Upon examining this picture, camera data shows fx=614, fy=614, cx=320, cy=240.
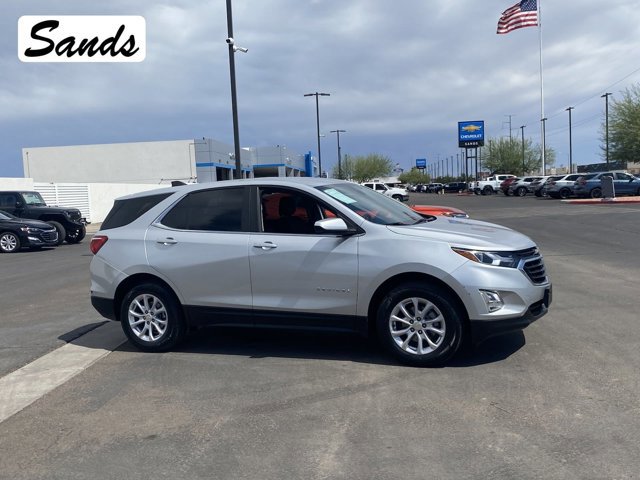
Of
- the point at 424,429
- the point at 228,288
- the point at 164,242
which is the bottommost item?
the point at 424,429

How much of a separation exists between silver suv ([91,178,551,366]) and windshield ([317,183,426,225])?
2 cm

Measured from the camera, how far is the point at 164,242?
252 inches

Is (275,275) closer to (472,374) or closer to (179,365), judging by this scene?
(179,365)

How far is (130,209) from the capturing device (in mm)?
6809

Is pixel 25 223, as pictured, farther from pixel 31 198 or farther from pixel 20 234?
pixel 31 198

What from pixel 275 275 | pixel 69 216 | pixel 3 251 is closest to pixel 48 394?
pixel 275 275

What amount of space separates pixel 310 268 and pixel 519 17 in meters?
39.3

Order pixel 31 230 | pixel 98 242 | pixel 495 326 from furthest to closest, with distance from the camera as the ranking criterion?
1. pixel 31 230
2. pixel 98 242
3. pixel 495 326

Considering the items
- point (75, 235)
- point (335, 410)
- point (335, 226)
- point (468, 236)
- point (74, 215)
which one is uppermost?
point (335, 226)

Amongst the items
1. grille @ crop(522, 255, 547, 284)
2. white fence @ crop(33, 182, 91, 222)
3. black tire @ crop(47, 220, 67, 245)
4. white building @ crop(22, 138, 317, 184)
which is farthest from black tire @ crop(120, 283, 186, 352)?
white building @ crop(22, 138, 317, 184)

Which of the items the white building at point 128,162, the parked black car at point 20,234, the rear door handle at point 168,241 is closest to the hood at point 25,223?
the parked black car at point 20,234

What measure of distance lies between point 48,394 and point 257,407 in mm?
1960

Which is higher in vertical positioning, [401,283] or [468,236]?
[468,236]

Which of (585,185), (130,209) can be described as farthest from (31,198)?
(585,185)
